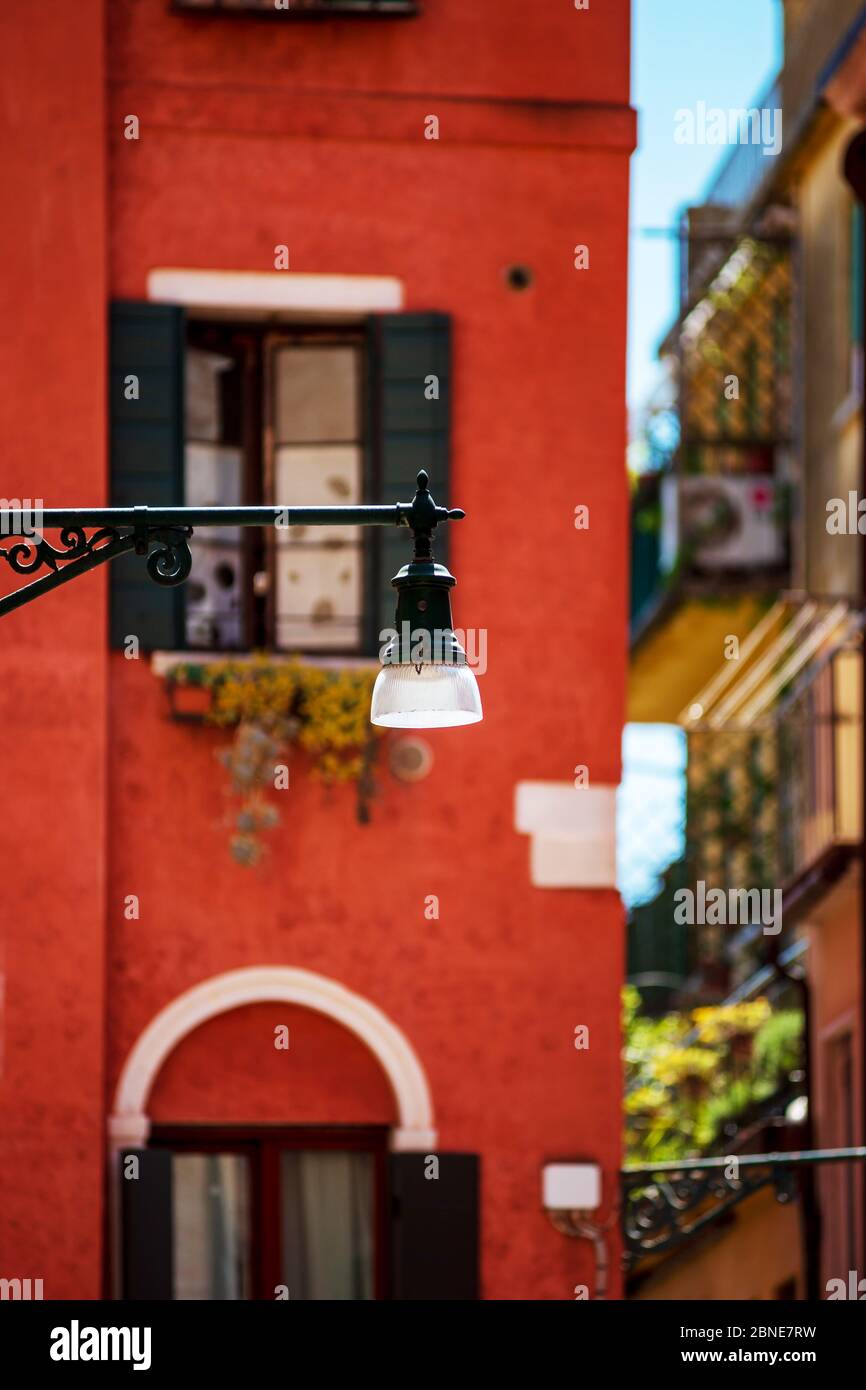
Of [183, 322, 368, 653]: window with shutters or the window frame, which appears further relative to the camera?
[183, 322, 368, 653]: window with shutters

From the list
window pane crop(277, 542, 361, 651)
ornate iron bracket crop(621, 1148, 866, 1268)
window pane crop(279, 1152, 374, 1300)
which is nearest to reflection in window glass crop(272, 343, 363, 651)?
window pane crop(277, 542, 361, 651)

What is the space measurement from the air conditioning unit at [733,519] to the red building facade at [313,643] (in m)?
6.75

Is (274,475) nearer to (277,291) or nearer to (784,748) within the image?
(277,291)

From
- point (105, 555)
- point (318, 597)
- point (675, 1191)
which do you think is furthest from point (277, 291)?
point (105, 555)

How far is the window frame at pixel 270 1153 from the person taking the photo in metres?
14.3

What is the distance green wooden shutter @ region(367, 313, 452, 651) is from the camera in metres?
14.6

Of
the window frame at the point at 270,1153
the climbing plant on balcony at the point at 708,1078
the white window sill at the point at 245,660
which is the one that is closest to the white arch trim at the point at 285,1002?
the window frame at the point at 270,1153

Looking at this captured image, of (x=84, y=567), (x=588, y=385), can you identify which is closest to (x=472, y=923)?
(x=588, y=385)

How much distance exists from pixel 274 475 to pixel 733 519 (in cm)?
730

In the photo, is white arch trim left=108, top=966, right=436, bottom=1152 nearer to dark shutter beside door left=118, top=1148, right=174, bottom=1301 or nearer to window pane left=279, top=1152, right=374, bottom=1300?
dark shutter beside door left=118, top=1148, right=174, bottom=1301

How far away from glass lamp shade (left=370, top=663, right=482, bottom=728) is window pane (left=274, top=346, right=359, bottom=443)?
483 cm

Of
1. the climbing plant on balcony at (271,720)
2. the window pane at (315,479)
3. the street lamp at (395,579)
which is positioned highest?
the window pane at (315,479)

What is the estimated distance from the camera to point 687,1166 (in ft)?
46.8

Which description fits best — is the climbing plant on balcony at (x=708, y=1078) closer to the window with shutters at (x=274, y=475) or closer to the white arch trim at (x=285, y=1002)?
the white arch trim at (x=285, y=1002)
